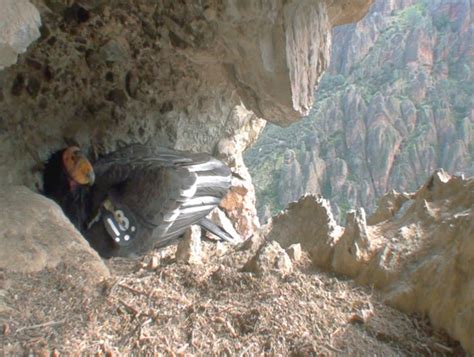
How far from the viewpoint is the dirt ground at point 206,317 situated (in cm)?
104

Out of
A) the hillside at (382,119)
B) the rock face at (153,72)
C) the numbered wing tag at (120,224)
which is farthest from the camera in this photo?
the hillside at (382,119)

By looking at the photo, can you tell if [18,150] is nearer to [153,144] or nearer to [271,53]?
[153,144]

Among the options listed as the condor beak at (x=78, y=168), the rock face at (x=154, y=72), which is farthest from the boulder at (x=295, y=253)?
the condor beak at (x=78, y=168)

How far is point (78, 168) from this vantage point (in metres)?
2.13

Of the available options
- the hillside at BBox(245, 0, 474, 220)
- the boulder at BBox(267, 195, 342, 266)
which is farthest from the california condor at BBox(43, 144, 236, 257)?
the hillside at BBox(245, 0, 474, 220)

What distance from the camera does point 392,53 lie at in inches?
372

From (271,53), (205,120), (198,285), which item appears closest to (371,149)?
(205,120)

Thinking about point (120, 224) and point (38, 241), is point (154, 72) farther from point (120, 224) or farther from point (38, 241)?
point (38, 241)

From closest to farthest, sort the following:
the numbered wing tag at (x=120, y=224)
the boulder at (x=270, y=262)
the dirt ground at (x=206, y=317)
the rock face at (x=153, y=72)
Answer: the dirt ground at (x=206, y=317) < the boulder at (x=270, y=262) < the rock face at (x=153, y=72) < the numbered wing tag at (x=120, y=224)

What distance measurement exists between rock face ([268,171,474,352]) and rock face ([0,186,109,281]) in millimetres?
659

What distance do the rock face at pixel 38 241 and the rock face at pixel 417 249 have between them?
0.66 meters

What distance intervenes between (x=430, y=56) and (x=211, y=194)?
8.00 m

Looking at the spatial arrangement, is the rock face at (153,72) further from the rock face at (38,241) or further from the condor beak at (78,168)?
the rock face at (38,241)

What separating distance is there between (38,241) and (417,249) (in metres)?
1.09
